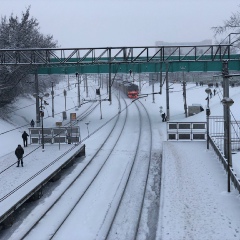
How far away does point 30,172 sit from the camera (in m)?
19.9

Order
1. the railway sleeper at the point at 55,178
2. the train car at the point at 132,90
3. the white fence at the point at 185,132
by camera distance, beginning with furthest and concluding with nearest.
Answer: the train car at the point at 132,90, the white fence at the point at 185,132, the railway sleeper at the point at 55,178

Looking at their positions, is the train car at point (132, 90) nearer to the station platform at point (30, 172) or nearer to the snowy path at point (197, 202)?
the station platform at point (30, 172)

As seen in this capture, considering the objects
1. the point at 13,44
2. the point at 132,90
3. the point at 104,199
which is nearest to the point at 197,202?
the point at 104,199

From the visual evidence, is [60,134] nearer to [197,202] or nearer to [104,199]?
[104,199]

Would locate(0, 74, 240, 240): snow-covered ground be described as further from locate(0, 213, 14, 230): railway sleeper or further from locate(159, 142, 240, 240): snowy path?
locate(0, 213, 14, 230): railway sleeper

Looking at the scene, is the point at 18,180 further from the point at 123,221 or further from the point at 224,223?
the point at 224,223

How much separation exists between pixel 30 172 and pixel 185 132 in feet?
42.2

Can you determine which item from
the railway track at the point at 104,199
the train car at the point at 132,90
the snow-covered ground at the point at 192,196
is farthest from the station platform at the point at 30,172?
the train car at the point at 132,90

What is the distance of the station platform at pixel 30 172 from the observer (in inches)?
589

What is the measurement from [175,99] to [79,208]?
54722 millimetres

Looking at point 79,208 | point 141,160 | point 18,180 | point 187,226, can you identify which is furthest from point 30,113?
point 187,226

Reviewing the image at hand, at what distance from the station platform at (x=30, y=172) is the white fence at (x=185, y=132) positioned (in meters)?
6.69

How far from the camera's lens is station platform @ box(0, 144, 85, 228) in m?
14.9

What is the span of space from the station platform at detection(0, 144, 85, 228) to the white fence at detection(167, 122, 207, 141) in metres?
6.69
